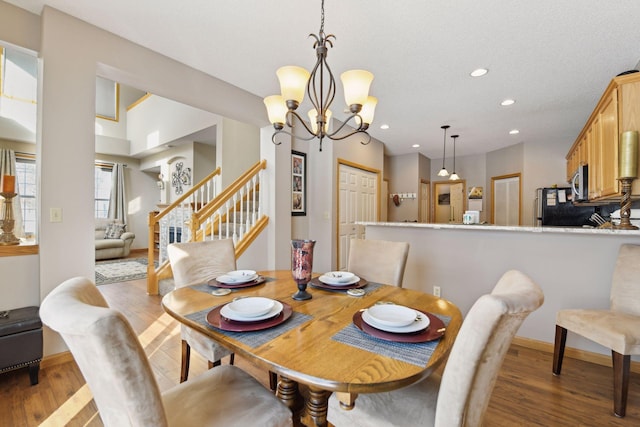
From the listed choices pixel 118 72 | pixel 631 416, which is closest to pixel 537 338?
pixel 631 416

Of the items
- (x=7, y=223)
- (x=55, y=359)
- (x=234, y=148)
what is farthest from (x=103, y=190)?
(x=55, y=359)

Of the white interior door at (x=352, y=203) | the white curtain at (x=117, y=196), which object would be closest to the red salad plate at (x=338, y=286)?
the white interior door at (x=352, y=203)

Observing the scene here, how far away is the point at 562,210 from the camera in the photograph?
4539 mm

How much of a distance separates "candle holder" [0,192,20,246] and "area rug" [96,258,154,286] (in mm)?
2479

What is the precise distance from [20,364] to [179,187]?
4.89m

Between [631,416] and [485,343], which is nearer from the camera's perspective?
[485,343]

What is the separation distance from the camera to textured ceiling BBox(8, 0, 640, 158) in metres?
1.91

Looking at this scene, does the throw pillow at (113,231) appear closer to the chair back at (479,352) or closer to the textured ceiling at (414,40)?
the textured ceiling at (414,40)

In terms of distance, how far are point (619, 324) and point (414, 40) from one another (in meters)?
2.42

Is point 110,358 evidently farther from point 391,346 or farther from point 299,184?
point 299,184

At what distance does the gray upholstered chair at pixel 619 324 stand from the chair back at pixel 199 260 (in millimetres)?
2416

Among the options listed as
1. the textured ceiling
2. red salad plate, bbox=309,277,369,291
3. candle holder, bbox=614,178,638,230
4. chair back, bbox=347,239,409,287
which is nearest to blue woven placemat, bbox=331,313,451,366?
red salad plate, bbox=309,277,369,291

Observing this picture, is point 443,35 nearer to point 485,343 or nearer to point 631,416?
point 485,343

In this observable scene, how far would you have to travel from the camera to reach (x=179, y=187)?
6.22m
